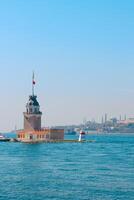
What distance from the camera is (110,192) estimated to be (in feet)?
190

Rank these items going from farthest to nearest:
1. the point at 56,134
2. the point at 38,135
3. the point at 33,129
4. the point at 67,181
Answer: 1. the point at 56,134
2. the point at 33,129
3. the point at 38,135
4. the point at 67,181

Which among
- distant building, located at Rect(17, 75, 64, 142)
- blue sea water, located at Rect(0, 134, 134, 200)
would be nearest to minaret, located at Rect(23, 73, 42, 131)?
distant building, located at Rect(17, 75, 64, 142)

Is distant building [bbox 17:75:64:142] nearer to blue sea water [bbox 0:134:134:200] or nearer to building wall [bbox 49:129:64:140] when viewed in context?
building wall [bbox 49:129:64:140]

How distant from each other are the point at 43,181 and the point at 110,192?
36.9ft

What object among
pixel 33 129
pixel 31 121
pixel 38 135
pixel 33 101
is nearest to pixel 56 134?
pixel 38 135

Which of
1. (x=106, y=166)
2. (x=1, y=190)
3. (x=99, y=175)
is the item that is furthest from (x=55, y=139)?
(x=1, y=190)

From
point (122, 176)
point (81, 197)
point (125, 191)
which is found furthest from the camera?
point (122, 176)

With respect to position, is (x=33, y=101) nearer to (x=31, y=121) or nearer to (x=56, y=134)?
(x=31, y=121)

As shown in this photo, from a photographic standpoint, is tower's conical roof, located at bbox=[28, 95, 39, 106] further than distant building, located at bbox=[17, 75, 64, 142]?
Yes

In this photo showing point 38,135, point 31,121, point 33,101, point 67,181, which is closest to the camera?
point 67,181

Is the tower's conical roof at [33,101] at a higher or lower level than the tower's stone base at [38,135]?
higher

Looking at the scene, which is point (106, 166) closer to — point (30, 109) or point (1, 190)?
point (1, 190)

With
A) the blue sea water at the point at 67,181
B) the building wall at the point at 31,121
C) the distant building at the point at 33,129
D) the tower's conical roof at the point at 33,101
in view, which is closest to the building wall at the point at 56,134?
the distant building at the point at 33,129

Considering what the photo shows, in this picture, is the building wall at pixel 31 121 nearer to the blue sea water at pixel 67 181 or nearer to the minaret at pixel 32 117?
the minaret at pixel 32 117
